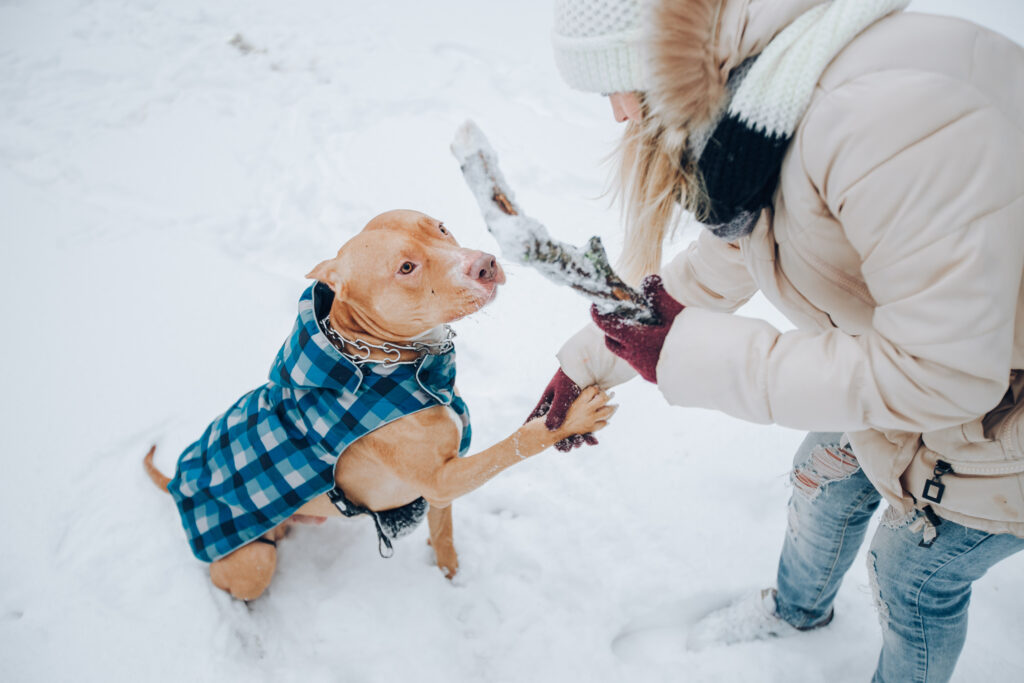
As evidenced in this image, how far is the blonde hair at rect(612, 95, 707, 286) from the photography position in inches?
46.6

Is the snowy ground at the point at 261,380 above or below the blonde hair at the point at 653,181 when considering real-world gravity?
below

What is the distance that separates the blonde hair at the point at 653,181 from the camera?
46.6 inches

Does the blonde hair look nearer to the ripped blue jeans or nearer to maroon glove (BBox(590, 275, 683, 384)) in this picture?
maroon glove (BBox(590, 275, 683, 384))

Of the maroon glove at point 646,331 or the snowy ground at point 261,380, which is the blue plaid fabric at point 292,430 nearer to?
the snowy ground at point 261,380

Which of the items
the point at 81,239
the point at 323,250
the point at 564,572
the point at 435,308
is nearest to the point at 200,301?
the point at 323,250

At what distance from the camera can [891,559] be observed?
1478 mm

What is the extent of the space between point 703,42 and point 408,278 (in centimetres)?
98

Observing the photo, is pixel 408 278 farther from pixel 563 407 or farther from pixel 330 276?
pixel 563 407

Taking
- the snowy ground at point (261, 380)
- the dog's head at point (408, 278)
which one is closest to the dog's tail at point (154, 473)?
the snowy ground at point (261, 380)

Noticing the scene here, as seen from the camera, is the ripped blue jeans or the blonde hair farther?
the ripped blue jeans

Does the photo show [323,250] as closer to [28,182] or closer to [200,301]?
[200,301]

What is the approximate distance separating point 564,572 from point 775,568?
83 centimetres

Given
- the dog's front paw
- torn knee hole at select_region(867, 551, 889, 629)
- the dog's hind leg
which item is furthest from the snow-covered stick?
the dog's hind leg

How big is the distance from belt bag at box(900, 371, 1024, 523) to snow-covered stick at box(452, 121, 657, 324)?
64 cm
